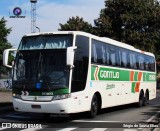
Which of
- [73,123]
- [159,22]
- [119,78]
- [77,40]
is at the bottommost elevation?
[73,123]

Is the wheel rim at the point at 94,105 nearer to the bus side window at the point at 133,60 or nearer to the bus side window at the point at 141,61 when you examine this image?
the bus side window at the point at 133,60

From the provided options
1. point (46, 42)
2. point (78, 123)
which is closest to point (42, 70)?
point (46, 42)

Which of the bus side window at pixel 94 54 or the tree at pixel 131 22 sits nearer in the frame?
the bus side window at pixel 94 54

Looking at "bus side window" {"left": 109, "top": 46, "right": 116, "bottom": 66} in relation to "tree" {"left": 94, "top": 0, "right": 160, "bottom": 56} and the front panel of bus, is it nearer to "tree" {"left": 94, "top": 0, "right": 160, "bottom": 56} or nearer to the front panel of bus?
the front panel of bus

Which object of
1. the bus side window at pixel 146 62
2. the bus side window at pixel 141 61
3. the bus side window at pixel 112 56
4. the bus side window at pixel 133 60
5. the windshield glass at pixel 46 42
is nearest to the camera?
the windshield glass at pixel 46 42

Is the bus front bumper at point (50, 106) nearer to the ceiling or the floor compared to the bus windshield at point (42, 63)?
nearer to the floor

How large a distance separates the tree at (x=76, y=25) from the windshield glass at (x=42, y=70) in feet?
127

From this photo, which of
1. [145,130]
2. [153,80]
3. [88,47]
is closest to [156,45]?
[153,80]

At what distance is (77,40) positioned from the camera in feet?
52.4

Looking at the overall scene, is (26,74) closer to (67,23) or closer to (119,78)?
(119,78)

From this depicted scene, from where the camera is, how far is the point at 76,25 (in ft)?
182

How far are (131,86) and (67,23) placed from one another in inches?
1357

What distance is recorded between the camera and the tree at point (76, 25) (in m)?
54.9

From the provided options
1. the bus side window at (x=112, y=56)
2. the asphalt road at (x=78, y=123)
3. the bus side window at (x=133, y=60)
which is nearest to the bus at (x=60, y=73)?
the asphalt road at (x=78, y=123)
